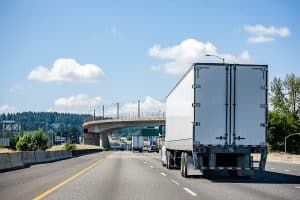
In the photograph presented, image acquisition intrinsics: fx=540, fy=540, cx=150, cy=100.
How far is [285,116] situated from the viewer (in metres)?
112

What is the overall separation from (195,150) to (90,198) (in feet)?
25.0

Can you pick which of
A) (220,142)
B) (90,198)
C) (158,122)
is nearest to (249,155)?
(220,142)

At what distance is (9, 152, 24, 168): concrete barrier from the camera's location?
3175 cm

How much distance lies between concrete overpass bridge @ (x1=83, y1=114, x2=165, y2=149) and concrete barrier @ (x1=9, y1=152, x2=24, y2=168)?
7565 centimetres

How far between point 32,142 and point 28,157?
99.1 m

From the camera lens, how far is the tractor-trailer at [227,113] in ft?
68.6

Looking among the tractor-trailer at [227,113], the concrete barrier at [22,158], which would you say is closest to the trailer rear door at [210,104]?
the tractor-trailer at [227,113]

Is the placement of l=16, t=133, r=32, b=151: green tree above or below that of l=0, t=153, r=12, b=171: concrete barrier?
below

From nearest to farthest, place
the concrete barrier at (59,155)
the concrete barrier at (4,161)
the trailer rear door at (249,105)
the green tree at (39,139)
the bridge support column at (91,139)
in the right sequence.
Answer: the trailer rear door at (249,105)
the concrete barrier at (4,161)
the concrete barrier at (59,155)
the green tree at (39,139)
the bridge support column at (91,139)

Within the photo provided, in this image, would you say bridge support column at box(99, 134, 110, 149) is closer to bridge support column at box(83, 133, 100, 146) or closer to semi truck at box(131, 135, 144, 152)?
bridge support column at box(83, 133, 100, 146)

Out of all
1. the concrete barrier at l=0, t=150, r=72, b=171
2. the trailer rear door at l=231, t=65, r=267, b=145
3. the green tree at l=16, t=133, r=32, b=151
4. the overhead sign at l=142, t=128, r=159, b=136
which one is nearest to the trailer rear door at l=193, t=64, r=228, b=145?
the trailer rear door at l=231, t=65, r=267, b=145

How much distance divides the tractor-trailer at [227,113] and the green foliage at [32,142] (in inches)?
4190

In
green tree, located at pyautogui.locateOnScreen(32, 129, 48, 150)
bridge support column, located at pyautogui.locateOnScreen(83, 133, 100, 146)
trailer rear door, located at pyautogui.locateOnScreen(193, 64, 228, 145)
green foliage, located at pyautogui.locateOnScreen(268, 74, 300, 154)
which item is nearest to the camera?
trailer rear door, located at pyautogui.locateOnScreen(193, 64, 228, 145)

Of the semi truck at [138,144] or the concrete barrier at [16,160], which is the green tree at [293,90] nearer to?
the semi truck at [138,144]
